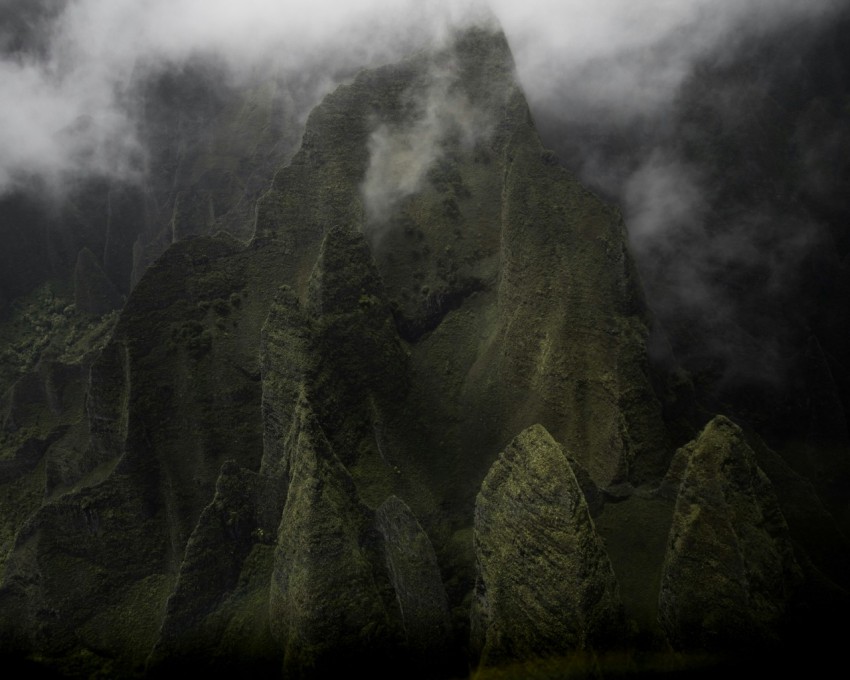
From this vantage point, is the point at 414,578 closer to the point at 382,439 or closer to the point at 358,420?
the point at 382,439

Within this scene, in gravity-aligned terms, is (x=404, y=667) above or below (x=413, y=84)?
below

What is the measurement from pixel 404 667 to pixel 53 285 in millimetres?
55951

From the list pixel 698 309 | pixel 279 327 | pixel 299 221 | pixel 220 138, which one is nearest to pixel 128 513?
pixel 279 327

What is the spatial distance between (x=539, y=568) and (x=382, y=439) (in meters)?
11.6

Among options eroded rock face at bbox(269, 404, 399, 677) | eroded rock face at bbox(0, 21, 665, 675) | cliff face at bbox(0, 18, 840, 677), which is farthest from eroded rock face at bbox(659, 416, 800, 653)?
eroded rock face at bbox(269, 404, 399, 677)

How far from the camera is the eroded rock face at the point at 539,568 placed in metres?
18.4

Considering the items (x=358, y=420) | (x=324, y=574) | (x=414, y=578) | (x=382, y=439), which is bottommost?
(x=414, y=578)

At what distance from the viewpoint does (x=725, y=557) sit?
1894 centimetres

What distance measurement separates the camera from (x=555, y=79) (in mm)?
39844

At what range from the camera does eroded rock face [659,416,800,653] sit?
18234mm

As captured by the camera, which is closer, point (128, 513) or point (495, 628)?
point (495, 628)

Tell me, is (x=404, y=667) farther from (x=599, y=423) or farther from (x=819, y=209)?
(x=819, y=209)

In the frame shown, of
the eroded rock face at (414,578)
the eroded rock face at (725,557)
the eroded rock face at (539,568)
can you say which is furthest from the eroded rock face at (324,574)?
the eroded rock face at (725,557)

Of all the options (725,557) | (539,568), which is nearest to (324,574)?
(539,568)
